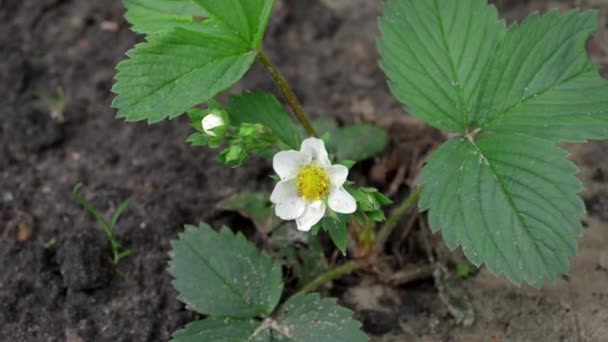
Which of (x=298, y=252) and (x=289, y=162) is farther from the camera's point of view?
(x=298, y=252)

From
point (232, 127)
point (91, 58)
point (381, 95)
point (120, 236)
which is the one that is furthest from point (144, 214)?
point (381, 95)

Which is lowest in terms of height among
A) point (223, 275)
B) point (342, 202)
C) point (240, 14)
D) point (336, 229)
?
point (223, 275)

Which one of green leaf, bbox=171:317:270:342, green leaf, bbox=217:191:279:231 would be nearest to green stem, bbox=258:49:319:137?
green leaf, bbox=217:191:279:231

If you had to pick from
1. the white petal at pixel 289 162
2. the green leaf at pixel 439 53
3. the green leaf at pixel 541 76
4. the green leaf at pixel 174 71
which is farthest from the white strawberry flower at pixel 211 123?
the green leaf at pixel 541 76

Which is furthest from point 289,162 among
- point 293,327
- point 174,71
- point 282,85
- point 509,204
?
point 509,204

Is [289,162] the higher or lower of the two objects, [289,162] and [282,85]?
the lower

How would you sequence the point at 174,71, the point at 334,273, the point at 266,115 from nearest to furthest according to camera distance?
the point at 174,71
the point at 266,115
the point at 334,273

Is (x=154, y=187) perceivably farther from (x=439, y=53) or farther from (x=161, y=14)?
(x=439, y=53)
